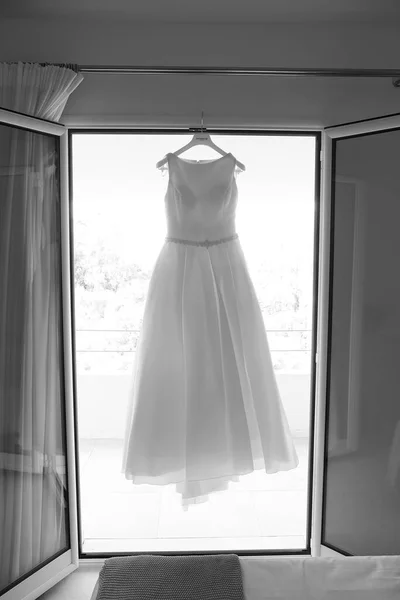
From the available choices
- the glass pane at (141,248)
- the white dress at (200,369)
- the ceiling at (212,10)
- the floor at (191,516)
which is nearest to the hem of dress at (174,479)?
the white dress at (200,369)

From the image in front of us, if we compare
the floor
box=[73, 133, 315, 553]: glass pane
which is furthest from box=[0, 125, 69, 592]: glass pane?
box=[73, 133, 315, 553]: glass pane

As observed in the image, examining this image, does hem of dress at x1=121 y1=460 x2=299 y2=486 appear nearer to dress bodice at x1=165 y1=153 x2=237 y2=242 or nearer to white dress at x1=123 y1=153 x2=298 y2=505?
white dress at x1=123 y1=153 x2=298 y2=505

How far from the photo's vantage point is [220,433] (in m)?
2.09

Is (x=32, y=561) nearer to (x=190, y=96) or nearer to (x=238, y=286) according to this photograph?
(x=238, y=286)

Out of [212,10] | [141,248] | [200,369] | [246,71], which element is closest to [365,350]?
[200,369]

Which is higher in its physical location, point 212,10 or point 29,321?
point 212,10

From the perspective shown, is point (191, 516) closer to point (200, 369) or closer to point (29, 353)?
point (200, 369)

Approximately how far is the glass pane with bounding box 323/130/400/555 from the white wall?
0.27 meters

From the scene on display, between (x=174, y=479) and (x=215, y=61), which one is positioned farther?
(x=215, y=61)

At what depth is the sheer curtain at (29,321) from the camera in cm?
204

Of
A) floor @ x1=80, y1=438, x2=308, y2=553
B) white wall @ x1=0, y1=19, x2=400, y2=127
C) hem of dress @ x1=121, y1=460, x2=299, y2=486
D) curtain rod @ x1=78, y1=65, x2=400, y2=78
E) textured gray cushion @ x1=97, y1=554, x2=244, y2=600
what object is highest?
white wall @ x1=0, y1=19, x2=400, y2=127

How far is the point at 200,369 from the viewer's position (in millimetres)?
2090

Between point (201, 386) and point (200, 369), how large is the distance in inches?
2.7

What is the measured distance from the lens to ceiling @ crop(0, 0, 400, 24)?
208 cm
